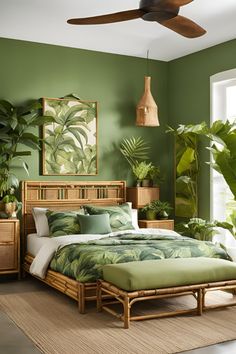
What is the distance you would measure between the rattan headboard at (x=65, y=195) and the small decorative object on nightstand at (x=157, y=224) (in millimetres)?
491

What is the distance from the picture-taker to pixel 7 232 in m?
6.25

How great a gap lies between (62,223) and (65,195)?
87cm

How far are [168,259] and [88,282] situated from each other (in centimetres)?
81

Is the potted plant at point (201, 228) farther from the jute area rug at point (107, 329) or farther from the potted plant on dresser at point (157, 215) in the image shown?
the jute area rug at point (107, 329)

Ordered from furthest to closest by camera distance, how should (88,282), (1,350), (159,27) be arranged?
1. (159,27)
2. (88,282)
3. (1,350)

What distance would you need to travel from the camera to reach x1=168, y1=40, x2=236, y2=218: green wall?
684 cm

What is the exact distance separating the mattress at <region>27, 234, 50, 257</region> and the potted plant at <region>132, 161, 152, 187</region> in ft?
5.86

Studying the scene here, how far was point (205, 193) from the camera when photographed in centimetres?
712

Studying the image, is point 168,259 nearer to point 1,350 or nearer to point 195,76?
point 1,350

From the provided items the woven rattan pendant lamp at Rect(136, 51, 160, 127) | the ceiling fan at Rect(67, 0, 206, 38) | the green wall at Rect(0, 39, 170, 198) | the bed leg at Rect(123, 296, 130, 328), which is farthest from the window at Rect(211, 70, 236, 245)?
the bed leg at Rect(123, 296, 130, 328)

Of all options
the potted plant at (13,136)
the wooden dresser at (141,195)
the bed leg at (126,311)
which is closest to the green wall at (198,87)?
the wooden dresser at (141,195)

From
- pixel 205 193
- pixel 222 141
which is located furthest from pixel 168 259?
pixel 205 193

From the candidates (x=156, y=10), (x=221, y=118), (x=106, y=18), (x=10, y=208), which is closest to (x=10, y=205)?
(x=10, y=208)

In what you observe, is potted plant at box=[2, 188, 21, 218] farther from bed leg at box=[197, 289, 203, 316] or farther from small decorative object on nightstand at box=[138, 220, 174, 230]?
bed leg at box=[197, 289, 203, 316]
